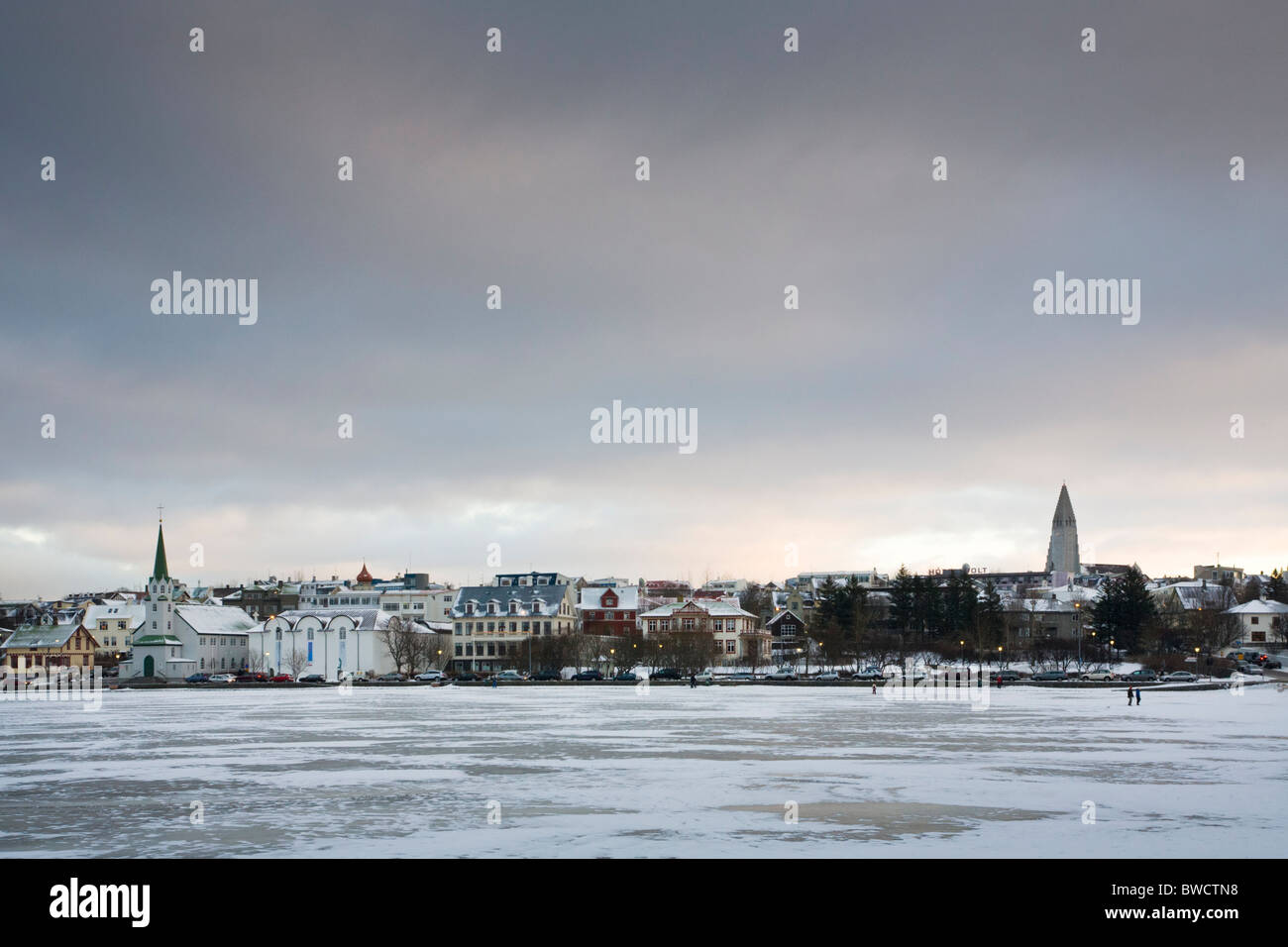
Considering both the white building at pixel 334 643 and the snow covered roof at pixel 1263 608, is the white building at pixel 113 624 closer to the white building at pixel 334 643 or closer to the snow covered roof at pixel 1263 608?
the white building at pixel 334 643

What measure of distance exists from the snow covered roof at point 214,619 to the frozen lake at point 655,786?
85.7m

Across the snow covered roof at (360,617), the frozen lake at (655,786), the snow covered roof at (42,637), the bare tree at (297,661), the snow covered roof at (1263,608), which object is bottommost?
the bare tree at (297,661)

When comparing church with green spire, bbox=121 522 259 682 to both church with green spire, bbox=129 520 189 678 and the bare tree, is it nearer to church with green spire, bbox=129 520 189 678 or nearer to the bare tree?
church with green spire, bbox=129 520 189 678

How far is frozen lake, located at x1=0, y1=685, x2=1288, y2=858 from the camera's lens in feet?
56.0

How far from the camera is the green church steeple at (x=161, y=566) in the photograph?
402 feet

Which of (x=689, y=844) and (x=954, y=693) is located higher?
(x=689, y=844)

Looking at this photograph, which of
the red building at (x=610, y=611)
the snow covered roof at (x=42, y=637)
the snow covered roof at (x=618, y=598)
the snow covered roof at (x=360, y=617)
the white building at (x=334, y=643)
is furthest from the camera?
the snow covered roof at (x=618, y=598)

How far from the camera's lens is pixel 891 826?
1822 centimetres

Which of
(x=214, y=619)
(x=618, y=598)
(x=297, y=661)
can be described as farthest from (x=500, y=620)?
(x=214, y=619)

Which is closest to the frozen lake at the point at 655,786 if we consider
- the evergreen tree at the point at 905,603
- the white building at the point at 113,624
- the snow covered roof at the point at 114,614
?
the evergreen tree at the point at 905,603
